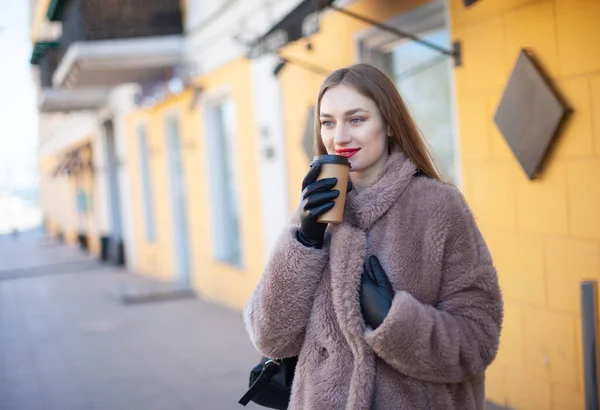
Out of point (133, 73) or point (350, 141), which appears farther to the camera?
point (133, 73)

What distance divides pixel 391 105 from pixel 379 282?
19.8 inches

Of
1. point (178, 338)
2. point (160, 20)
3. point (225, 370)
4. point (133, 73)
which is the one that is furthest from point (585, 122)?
point (133, 73)

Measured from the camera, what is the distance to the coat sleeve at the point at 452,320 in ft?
6.54

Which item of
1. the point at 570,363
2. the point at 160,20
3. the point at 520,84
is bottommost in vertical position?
the point at 570,363

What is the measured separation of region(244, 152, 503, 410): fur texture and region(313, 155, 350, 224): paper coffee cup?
94mm

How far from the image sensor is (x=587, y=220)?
4133 millimetres

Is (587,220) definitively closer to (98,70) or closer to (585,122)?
(585,122)

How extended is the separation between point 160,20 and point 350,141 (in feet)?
36.2

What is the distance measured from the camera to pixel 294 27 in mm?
5957

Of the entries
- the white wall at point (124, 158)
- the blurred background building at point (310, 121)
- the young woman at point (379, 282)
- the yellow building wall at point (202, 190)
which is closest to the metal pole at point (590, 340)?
the blurred background building at point (310, 121)

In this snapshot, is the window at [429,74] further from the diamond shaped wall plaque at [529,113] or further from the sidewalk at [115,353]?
the sidewalk at [115,353]

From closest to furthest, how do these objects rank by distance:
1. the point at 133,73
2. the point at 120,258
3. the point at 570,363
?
the point at 570,363 → the point at 133,73 → the point at 120,258

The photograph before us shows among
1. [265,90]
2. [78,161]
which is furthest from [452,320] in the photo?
[78,161]

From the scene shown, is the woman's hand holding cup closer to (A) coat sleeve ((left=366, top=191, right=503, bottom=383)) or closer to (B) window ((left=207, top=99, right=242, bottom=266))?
(A) coat sleeve ((left=366, top=191, right=503, bottom=383))
